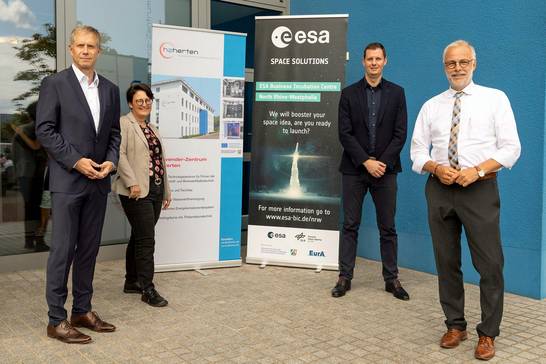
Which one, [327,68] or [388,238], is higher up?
[327,68]

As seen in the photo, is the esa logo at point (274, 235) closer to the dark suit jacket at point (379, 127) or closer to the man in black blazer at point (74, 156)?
the dark suit jacket at point (379, 127)

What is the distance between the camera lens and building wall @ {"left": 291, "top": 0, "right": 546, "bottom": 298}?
4316 mm

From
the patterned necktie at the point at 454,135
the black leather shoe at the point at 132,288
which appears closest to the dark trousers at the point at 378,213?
the patterned necktie at the point at 454,135

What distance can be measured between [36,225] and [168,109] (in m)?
1.72

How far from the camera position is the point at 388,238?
441cm

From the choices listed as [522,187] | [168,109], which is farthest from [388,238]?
[168,109]

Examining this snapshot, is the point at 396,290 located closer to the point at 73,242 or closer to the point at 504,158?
the point at 504,158

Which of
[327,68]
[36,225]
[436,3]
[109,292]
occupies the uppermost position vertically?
[436,3]

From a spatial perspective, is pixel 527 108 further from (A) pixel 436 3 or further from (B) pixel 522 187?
(A) pixel 436 3

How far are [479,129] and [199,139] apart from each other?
8.85ft

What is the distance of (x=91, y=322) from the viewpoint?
3.45 metres

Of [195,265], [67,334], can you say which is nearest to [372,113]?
[195,265]

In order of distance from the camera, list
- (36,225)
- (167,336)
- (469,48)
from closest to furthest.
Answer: (469,48) < (167,336) < (36,225)

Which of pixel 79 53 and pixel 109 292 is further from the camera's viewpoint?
pixel 109 292
